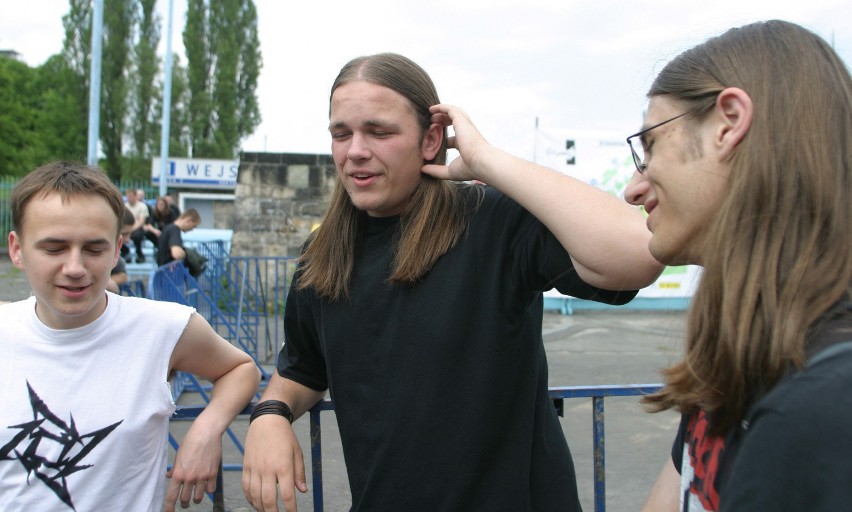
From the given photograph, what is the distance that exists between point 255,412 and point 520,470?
701 millimetres

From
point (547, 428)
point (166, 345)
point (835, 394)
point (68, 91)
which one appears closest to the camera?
point (835, 394)

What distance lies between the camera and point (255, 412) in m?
1.90

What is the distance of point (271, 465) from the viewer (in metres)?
1.76

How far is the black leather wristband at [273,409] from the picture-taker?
6.17 ft

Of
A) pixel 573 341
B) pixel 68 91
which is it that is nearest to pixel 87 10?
pixel 68 91

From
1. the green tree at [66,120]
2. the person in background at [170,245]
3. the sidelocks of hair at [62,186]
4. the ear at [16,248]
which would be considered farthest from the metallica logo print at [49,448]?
the green tree at [66,120]

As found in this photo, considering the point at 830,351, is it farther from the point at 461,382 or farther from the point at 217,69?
the point at 217,69

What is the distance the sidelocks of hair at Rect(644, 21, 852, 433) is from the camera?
0.95 meters

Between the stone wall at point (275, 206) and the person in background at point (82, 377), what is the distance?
1030cm

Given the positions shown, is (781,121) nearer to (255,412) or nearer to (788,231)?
(788,231)

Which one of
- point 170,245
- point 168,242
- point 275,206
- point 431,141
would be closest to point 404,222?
point 431,141

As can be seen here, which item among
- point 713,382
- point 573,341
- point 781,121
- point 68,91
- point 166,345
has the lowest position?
point 573,341

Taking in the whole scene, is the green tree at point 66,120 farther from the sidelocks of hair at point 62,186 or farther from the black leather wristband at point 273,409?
the black leather wristband at point 273,409

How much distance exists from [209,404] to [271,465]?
0.40 meters
